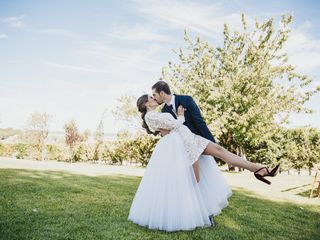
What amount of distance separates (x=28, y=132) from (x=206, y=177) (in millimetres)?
27589

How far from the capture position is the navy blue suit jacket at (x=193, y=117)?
4.89 m

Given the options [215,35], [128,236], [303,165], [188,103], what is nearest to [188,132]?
[188,103]

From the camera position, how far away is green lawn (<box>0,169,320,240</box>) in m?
4.00

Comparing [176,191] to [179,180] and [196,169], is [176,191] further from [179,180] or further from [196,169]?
[196,169]

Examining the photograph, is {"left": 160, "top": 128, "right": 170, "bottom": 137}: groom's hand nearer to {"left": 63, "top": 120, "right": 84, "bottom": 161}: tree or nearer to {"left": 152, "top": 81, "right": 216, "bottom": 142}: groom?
{"left": 152, "top": 81, "right": 216, "bottom": 142}: groom

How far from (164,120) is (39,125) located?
2719cm

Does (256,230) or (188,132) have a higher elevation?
(188,132)

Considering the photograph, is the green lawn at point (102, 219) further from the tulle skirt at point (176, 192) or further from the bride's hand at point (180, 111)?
the bride's hand at point (180, 111)

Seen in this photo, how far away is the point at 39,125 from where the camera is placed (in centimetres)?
2897

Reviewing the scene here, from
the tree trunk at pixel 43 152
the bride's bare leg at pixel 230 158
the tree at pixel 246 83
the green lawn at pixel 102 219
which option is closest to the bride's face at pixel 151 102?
the bride's bare leg at pixel 230 158

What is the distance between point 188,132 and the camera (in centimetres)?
474

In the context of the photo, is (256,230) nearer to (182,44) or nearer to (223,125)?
(223,125)

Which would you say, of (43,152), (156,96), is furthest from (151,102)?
(43,152)

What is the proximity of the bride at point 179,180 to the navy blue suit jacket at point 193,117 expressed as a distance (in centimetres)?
15
